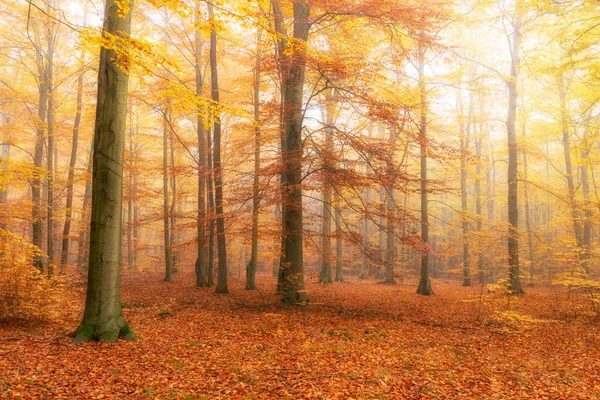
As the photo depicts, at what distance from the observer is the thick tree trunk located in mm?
6008

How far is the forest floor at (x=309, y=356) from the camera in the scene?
461 cm

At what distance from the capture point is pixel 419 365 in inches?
230

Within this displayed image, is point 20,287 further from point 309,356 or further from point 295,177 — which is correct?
point 295,177

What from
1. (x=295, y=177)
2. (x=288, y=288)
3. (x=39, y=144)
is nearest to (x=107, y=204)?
(x=295, y=177)

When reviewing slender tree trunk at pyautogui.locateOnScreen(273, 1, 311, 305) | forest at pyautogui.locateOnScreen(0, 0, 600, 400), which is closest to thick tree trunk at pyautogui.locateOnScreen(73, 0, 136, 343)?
forest at pyautogui.locateOnScreen(0, 0, 600, 400)

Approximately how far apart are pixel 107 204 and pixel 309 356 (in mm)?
4315

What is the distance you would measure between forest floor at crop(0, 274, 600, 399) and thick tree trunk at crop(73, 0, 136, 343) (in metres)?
0.46

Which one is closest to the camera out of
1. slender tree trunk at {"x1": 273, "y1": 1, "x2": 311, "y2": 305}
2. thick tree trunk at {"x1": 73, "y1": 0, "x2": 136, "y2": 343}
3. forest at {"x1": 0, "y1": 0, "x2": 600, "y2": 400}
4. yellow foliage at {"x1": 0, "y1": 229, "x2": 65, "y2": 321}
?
forest at {"x1": 0, "y1": 0, "x2": 600, "y2": 400}

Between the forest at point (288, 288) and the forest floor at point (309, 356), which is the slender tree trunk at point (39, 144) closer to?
the forest at point (288, 288)

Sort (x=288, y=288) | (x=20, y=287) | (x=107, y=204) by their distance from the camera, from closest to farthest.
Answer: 1. (x=107, y=204)
2. (x=20, y=287)
3. (x=288, y=288)

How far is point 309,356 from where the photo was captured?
608 centimetres

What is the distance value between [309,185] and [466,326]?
531 cm

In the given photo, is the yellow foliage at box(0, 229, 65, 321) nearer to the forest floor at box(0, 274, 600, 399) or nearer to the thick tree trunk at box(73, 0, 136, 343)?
the forest floor at box(0, 274, 600, 399)

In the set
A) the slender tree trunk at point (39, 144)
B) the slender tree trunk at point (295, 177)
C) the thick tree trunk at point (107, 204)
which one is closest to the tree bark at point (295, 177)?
the slender tree trunk at point (295, 177)
